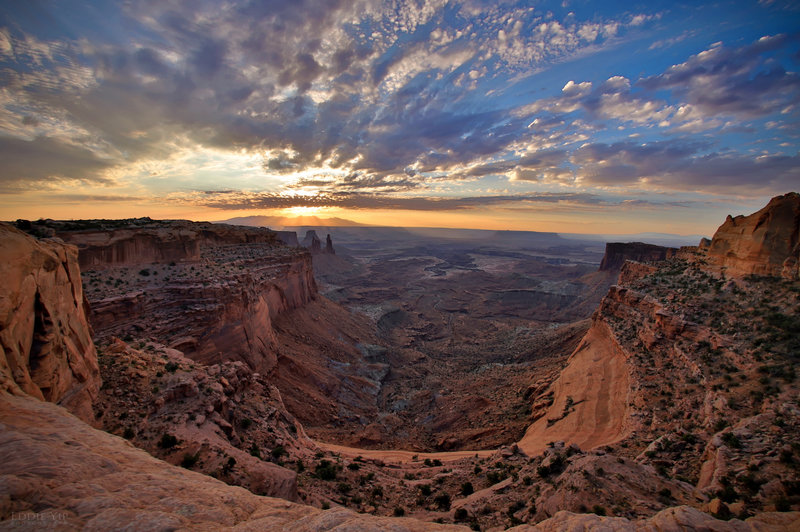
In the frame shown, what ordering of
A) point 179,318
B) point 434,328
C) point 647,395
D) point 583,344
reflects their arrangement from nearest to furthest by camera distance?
point 647,395
point 179,318
point 583,344
point 434,328

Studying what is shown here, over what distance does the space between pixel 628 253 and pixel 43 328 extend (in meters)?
93.8

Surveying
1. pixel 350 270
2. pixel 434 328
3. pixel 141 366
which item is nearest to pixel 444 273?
pixel 350 270

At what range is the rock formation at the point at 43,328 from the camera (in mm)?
8109

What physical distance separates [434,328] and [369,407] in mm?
31273

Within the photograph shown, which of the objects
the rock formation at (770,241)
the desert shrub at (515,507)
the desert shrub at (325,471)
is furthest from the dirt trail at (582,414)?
the rock formation at (770,241)

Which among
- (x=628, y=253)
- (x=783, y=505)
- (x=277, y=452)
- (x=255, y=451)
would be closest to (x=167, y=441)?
(x=255, y=451)

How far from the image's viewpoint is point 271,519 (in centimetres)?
669

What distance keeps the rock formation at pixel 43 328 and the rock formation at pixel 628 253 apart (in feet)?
279

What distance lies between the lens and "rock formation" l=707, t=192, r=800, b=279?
17.0 metres

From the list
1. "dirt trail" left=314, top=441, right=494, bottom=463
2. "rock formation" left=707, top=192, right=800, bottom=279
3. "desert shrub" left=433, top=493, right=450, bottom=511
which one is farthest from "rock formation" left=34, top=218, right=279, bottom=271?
"rock formation" left=707, top=192, right=800, bottom=279

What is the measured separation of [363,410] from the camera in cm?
2730

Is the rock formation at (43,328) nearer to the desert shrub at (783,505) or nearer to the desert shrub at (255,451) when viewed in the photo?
the desert shrub at (255,451)

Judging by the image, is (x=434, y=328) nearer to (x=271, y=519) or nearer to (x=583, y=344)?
(x=583, y=344)

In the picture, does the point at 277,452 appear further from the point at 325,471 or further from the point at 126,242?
the point at 126,242
